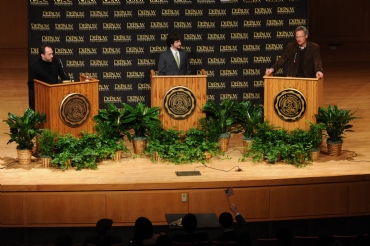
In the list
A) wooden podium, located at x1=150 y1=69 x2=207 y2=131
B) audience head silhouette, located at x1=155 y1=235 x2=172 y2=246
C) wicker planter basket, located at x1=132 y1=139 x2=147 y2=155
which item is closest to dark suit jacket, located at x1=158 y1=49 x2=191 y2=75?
wooden podium, located at x1=150 y1=69 x2=207 y2=131

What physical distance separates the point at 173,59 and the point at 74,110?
1.88 metres

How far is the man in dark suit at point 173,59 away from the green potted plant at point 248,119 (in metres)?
1.15

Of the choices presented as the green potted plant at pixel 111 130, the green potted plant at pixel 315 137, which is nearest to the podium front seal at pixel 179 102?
the green potted plant at pixel 111 130

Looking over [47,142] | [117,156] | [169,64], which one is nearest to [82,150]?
[47,142]

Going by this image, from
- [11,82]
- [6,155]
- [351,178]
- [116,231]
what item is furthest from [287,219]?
[11,82]

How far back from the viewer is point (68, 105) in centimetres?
1064

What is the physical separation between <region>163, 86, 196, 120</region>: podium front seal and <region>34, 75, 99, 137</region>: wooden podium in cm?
103

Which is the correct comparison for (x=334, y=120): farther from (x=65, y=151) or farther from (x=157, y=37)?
(x=65, y=151)

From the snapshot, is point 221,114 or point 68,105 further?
point 221,114

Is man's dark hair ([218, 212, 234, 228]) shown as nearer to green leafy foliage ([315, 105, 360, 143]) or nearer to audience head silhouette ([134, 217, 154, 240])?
audience head silhouette ([134, 217, 154, 240])

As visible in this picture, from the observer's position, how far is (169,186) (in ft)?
31.4

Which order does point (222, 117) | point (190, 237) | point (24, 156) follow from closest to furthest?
1. point (190, 237)
2. point (24, 156)
3. point (222, 117)

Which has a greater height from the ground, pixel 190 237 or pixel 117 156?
pixel 117 156

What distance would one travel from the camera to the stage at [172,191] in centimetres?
947
